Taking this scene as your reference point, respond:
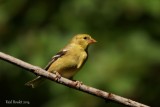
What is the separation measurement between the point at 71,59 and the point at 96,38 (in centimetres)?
193

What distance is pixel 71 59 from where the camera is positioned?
188 inches

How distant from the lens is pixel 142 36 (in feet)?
22.2

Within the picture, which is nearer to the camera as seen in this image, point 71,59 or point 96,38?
point 71,59

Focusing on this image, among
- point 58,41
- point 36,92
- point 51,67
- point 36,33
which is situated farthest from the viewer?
point 36,92

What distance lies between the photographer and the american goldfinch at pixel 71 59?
14.9 feet

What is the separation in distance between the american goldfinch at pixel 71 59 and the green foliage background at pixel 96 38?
1.22m

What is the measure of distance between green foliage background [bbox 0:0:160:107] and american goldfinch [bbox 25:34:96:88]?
4.02ft

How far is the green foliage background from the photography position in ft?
21.4

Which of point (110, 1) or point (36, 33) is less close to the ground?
point (110, 1)

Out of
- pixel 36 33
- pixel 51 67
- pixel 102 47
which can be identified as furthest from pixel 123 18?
pixel 51 67

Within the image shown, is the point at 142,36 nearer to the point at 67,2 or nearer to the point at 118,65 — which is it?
the point at 118,65

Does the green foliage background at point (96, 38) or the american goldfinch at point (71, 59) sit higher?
the green foliage background at point (96, 38)

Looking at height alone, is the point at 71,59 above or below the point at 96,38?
below

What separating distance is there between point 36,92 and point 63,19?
155 cm
